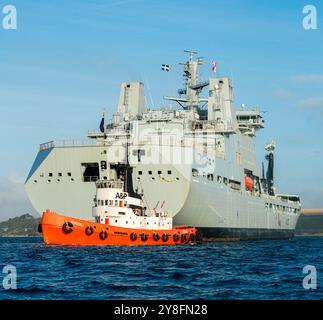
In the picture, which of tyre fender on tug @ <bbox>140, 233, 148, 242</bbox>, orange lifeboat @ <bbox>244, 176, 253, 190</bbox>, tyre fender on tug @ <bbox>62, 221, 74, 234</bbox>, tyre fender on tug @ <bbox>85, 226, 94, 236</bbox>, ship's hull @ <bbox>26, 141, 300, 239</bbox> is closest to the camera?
tyre fender on tug @ <bbox>62, 221, 74, 234</bbox>

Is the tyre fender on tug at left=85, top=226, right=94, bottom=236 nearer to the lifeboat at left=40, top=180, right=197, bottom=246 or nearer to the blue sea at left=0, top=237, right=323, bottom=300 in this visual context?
the lifeboat at left=40, top=180, right=197, bottom=246

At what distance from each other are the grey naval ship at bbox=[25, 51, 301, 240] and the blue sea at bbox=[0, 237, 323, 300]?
14089 millimetres

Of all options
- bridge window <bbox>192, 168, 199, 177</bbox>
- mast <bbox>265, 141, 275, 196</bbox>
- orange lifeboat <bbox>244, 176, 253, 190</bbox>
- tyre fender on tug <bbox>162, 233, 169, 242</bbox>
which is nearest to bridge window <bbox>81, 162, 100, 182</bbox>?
bridge window <bbox>192, 168, 199, 177</bbox>

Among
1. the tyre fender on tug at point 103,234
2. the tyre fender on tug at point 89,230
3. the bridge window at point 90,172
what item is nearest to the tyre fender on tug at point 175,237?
the tyre fender on tug at point 103,234

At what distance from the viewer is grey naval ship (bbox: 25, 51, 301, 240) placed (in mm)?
57031

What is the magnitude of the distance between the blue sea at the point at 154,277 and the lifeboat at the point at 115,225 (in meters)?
6.10

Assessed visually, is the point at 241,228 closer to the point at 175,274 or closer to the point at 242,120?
the point at 242,120

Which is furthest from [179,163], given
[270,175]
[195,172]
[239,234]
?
[270,175]

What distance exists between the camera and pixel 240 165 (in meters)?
76.4

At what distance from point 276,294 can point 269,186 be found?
73.5m

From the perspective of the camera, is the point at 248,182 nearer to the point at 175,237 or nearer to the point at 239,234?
the point at 239,234

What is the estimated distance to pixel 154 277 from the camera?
1175 inches

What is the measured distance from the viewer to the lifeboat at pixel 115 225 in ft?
164

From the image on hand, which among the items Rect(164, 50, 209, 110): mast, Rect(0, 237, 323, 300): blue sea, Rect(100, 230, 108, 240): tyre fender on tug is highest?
Rect(164, 50, 209, 110): mast
